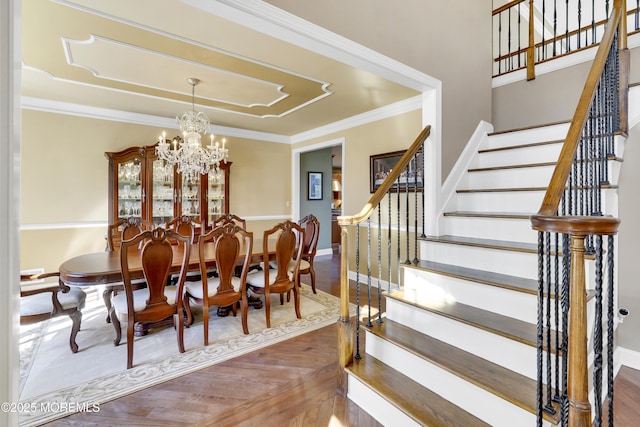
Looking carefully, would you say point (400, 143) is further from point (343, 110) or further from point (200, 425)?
point (200, 425)

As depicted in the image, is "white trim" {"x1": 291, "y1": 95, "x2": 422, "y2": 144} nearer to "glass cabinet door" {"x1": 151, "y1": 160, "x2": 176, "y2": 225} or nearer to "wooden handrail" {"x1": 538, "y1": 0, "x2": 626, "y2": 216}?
"wooden handrail" {"x1": 538, "y1": 0, "x2": 626, "y2": 216}

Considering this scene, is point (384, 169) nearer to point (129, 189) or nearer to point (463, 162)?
point (463, 162)

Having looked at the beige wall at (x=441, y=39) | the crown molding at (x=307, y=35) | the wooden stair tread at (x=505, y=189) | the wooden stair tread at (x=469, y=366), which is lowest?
the wooden stair tread at (x=469, y=366)

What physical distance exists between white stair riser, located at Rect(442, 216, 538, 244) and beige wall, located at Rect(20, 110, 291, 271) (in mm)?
4703

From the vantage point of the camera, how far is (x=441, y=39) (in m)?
2.74

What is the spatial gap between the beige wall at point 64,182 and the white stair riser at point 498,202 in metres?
4.69

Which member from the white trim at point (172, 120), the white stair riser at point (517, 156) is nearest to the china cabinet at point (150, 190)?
the white trim at point (172, 120)

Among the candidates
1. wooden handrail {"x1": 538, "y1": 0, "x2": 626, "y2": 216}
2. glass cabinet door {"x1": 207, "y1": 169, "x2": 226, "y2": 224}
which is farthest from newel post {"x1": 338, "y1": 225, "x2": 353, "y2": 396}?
glass cabinet door {"x1": 207, "y1": 169, "x2": 226, "y2": 224}

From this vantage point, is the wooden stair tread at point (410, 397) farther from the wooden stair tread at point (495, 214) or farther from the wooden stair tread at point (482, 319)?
the wooden stair tread at point (495, 214)

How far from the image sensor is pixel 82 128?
4.29 metres

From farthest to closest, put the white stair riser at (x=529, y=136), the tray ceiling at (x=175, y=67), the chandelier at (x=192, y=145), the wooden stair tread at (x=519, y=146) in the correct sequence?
1. the chandelier at (x=192, y=145)
2. the white stair riser at (x=529, y=136)
3. the wooden stair tread at (x=519, y=146)
4. the tray ceiling at (x=175, y=67)

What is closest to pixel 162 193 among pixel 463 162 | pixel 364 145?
pixel 364 145

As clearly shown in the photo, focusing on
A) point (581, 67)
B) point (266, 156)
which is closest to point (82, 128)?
point (266, 156)

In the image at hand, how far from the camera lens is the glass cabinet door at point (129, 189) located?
445 cm
